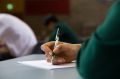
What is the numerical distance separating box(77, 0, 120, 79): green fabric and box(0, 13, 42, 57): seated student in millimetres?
2585

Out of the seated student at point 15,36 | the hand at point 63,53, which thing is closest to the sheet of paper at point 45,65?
the hand at point 63,53

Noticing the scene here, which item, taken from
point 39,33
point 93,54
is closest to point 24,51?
point 93,54

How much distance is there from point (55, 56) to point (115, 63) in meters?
0.63

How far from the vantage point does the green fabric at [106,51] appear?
41.6 inches

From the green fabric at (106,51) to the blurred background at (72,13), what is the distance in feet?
22.3

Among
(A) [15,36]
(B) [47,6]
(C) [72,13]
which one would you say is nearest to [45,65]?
(A) [15,36]

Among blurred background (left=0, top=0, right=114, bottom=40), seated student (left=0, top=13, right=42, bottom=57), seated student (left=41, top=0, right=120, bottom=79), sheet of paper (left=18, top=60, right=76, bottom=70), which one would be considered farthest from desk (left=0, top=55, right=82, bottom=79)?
blurred background (left=0, top=0, right=114, bottom=40)

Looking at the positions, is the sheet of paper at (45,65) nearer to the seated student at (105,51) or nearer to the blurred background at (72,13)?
the seated student at (105,51)

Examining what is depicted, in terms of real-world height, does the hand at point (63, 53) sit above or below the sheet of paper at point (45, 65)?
above

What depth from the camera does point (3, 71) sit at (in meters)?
1.52

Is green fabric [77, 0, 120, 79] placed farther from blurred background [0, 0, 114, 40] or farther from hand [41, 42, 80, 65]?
blurred background [0, 0, 114, 40]

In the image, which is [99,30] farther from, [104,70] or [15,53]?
[15,53]

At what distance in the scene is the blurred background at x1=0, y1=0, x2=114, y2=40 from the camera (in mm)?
7996

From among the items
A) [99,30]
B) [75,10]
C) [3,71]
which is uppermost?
[75,10]
